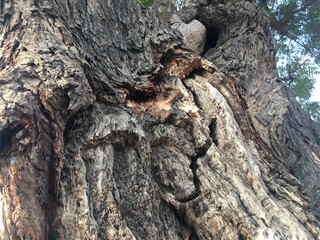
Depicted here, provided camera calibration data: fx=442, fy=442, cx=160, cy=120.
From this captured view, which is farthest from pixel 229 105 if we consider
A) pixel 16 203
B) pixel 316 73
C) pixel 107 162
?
pixel 316 73

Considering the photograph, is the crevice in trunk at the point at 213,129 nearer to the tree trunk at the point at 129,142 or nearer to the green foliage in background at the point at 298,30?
the tree trunk at the point at 129,142

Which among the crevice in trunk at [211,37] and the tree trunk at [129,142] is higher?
the tree trunk at [129,142]

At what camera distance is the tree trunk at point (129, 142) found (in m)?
2.16

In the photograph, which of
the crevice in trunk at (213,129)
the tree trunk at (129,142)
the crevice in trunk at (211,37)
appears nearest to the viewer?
the tree trunk at (129,142)

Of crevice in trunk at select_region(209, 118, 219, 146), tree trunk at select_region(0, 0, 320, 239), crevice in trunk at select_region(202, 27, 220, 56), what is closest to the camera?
tree trunk at select_region(0, 0, 320, 239)

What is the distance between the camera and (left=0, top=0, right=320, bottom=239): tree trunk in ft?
7.08

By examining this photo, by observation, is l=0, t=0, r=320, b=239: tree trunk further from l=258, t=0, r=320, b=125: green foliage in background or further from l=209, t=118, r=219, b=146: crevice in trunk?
l=258, t=0, r=320, b=125: green foliage in background

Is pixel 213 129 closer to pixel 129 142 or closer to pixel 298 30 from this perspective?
pixel 129 142

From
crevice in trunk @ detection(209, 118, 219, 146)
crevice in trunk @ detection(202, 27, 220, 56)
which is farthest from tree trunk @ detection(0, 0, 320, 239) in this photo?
crevice in trunk @ detection(202, 27, 220, 56)

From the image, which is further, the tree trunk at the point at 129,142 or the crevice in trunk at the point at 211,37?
the crevice in trunk at the point at 211,37

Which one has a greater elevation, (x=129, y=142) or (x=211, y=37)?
(x=129, y=142)

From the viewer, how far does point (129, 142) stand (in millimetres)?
2582

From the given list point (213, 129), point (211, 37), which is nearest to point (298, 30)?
point (211, 37)

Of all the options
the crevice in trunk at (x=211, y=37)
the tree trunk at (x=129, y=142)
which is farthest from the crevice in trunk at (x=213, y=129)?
the crevice in trunk at (x=211, y=37)
